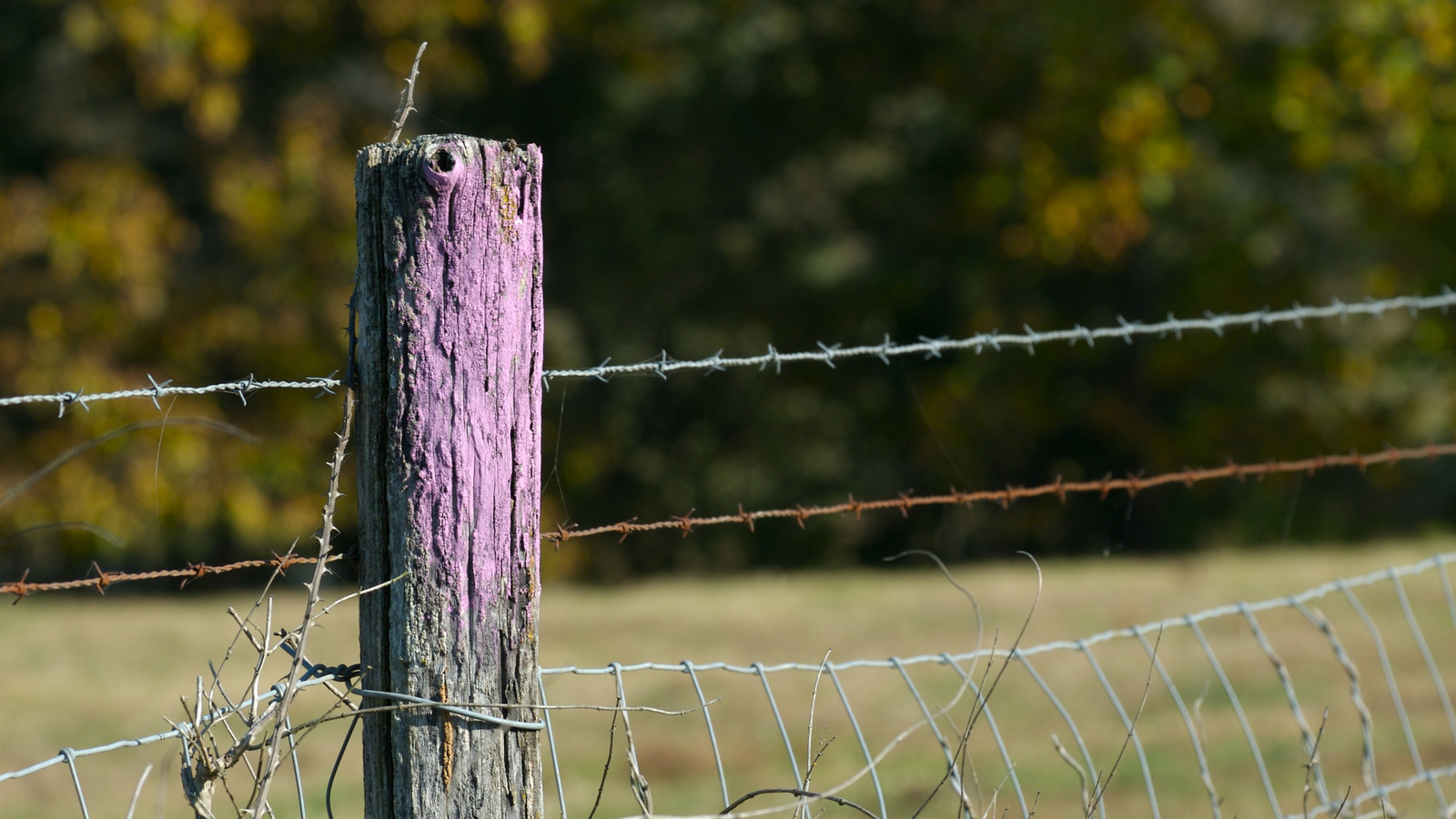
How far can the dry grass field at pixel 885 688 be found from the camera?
175 inches

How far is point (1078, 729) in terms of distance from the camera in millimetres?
5133

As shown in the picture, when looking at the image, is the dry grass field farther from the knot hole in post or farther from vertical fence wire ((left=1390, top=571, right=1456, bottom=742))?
the knot hole in post

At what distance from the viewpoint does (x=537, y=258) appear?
1.73 m

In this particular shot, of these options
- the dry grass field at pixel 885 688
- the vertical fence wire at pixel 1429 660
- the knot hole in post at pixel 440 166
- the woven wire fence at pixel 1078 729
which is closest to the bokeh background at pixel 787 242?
the dry grass field at pixel 885 688

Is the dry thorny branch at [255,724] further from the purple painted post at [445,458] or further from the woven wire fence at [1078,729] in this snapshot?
the woven wire fence at [1078,729]

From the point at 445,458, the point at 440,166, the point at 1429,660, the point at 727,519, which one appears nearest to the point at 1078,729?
the point at 1429,660

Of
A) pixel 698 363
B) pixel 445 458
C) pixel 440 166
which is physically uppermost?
pixel 440 166

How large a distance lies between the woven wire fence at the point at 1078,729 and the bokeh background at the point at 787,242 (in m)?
3.54

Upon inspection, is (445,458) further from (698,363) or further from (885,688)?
(885,688)

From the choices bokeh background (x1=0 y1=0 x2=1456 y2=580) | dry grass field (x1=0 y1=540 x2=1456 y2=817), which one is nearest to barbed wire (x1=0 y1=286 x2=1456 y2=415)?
dry grass field (x1=0 y1=540 x2=1456 y2=817)

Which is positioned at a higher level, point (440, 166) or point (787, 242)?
point (787, 242)

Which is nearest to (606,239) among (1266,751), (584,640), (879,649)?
(584,640)

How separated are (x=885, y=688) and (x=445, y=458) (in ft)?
15.1

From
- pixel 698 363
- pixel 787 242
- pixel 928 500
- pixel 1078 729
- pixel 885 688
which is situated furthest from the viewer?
pixel 787 242
